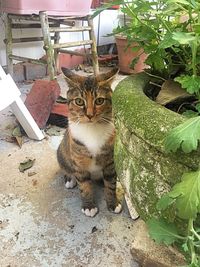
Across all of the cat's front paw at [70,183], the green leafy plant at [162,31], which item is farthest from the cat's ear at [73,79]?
the cat's front paw at [70,183]

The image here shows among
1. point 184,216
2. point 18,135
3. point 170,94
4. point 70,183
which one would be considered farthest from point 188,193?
point 18,135

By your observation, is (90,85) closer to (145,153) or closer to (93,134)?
(93,134)

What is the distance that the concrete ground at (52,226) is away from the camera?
0.84 metres

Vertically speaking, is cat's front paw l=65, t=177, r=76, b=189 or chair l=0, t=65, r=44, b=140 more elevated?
chair l=0, t=65, r=44, b=140

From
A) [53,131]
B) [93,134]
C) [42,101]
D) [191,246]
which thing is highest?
[191,246]

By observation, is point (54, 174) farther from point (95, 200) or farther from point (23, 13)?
point (23, 13)

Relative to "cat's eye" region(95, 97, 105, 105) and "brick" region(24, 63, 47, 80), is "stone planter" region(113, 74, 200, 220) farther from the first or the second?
"brick" region(24, 63, 47, 80)

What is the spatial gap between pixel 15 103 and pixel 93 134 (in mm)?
565

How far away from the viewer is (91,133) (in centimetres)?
98

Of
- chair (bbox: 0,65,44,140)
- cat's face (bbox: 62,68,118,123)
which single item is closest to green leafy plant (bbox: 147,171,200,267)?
cat's face (bbox: 62,68,118,123)

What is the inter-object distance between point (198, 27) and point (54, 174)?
0.89 m

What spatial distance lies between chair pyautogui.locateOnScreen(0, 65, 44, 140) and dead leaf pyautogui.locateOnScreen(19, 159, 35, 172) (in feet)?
0.64

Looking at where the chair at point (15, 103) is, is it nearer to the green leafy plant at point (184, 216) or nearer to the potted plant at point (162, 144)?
the potted plant at point (162, 144)

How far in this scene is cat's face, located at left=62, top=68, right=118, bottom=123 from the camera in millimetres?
936
